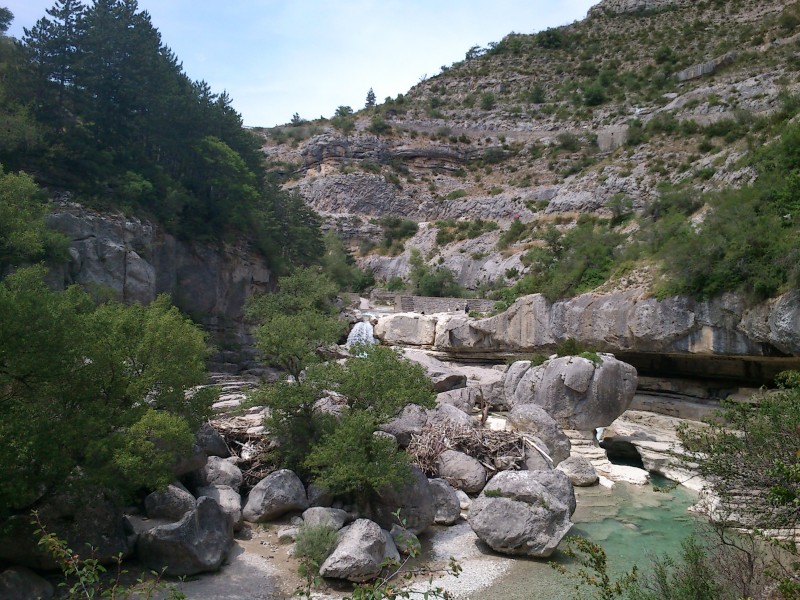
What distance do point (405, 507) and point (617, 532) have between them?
5113 mm

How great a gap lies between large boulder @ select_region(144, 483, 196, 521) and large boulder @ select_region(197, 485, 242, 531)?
2.31ft

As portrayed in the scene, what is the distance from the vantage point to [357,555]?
34.9 feet

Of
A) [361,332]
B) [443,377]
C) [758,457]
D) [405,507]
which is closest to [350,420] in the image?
[405,507]

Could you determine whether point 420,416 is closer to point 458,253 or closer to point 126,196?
point 126,196

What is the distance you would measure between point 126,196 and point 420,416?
19.4 m

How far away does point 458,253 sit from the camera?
52.2m

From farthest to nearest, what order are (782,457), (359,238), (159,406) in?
(359,238)
(159,406)
(782,457)

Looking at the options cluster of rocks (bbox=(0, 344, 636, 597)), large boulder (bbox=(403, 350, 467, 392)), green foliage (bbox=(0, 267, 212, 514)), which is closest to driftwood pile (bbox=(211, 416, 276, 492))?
cluster of rocks (bbox=(0, 344, 636, 597))

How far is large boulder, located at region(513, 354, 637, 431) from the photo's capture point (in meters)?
21.7

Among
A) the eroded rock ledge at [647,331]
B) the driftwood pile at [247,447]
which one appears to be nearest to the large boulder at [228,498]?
the driftwood pile at [247,447]

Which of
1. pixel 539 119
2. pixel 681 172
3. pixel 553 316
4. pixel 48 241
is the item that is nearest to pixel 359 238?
pixel 539 119

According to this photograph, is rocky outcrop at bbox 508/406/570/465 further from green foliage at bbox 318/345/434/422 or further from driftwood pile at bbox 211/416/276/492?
driftwood pile at bbox 211/416/276/492

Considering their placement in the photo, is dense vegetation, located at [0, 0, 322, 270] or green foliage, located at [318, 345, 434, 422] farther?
dense vegetation, located at [0, 0, 322, 270]

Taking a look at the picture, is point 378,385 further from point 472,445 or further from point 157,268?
point 157,268
